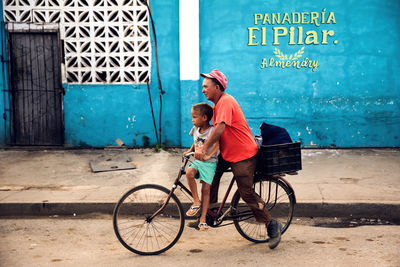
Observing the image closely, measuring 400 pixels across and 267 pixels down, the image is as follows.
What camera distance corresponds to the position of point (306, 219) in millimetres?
5285

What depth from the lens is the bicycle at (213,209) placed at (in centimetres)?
405

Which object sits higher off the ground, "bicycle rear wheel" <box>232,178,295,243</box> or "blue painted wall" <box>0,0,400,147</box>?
"blue painted wall" <box>0,0,400,147</box>

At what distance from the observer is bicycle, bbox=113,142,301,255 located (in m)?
4.05

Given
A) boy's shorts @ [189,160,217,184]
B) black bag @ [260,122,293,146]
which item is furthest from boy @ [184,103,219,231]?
black bag @ [260,122,293,146]

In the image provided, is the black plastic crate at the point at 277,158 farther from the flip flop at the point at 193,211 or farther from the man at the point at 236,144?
the flip flop at the point at 193,211

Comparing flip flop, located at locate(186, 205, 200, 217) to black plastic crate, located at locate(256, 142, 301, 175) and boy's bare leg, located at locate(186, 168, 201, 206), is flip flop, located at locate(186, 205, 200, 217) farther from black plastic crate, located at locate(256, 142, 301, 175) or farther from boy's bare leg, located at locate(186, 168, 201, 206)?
black plastic crate, located at locate(256, 142, 301, 175)

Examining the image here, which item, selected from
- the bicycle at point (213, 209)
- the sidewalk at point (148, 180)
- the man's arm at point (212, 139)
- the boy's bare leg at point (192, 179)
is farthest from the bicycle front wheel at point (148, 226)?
the sidewalk at point (148, 180)

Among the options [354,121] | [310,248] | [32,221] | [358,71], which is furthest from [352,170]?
[32,221]

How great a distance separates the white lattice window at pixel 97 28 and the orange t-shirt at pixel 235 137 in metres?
5.06

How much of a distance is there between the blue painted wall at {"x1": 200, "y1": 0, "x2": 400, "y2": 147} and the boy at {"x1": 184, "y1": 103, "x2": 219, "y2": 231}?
15.2ft

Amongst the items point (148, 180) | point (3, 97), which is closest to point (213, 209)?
point (148, 180)

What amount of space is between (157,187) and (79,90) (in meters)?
5.47

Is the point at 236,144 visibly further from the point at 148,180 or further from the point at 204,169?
the point at 148,180

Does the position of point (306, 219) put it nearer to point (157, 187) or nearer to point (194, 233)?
point (194, 233)
